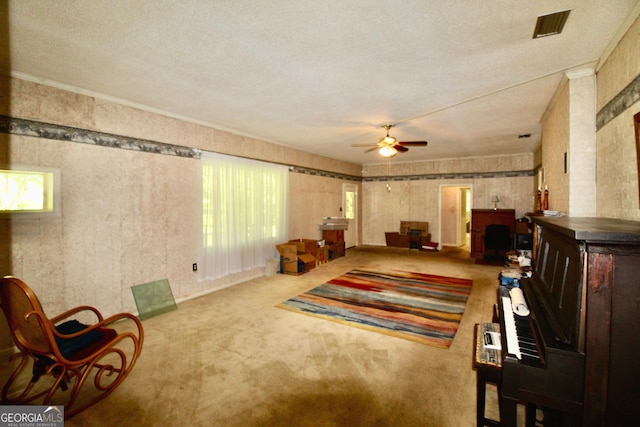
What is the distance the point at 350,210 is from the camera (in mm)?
9008

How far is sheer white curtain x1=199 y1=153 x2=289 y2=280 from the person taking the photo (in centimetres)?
459

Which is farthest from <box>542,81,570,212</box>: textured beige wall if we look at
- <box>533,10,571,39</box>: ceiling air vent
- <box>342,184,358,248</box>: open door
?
<box>342,184,358,248</box>: open door

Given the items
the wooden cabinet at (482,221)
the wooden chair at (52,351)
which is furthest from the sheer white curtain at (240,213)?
the wooden cabinet at (482,221)

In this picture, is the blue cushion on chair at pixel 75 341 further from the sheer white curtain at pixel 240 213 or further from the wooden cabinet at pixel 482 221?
the wooden cabinet at pixel 482 221

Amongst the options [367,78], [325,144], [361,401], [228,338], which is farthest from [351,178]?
[361,401]

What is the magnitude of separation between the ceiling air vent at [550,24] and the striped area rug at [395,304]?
2.76 meters

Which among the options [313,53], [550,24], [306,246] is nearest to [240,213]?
[306,246]

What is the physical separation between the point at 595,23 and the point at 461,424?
9.44 feet

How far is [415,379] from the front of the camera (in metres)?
2.32

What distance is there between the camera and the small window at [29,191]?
261 cm

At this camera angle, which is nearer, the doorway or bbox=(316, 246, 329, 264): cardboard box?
bbox=(316, 246, 329, 264): cardboard box

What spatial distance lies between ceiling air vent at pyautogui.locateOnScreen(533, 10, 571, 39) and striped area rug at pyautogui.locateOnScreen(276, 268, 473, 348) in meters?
2.76

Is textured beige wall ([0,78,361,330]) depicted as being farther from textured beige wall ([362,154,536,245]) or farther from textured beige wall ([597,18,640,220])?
textured beige wall ([362,154,536,245])

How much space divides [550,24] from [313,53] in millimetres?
1711
